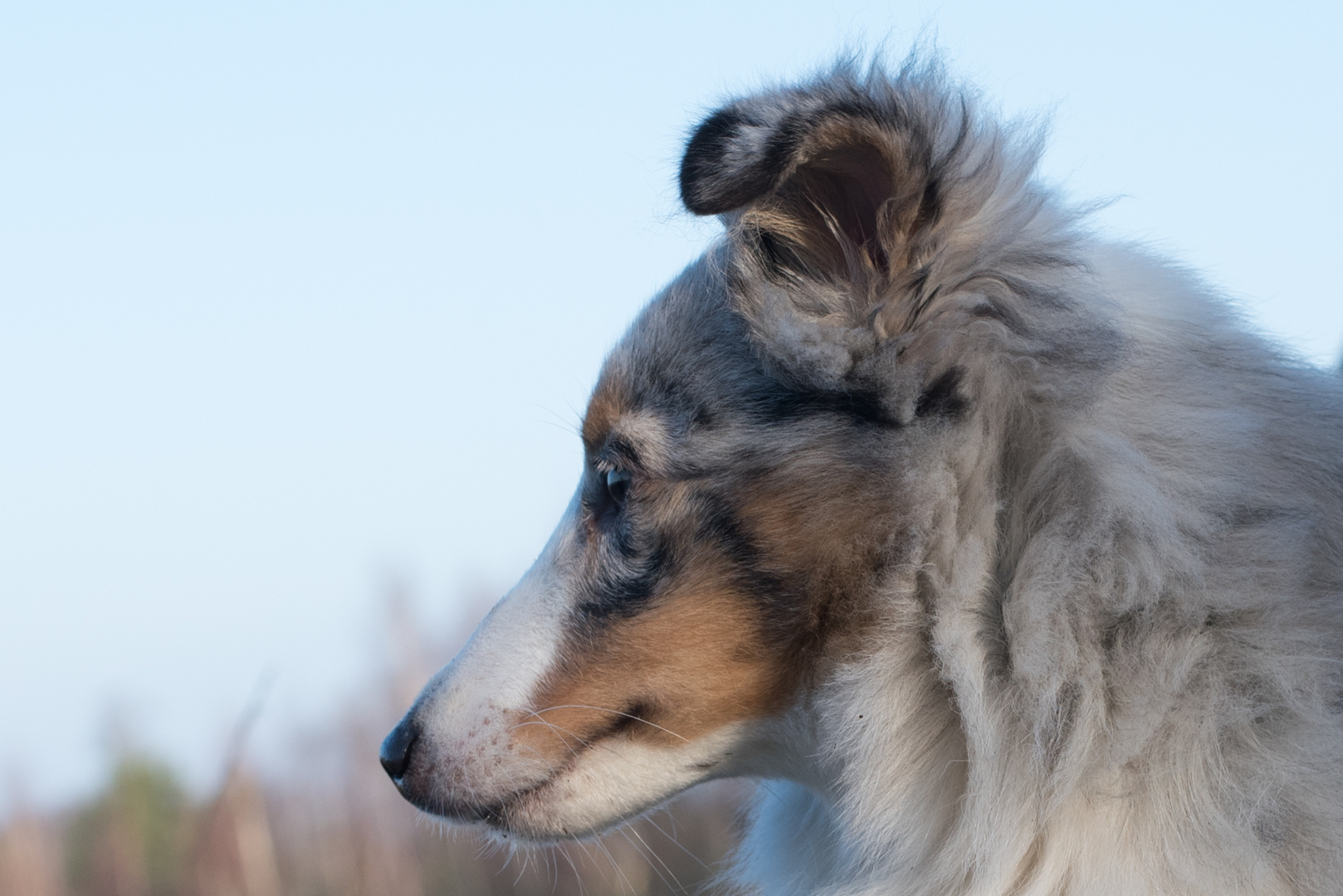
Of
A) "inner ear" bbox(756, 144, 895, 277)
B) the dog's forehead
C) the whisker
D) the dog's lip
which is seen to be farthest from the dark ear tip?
the dog's lip

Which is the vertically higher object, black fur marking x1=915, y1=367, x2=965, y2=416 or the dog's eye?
the dog's eye

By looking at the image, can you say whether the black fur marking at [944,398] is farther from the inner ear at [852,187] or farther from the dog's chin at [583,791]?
the dog's chin at [583,791]

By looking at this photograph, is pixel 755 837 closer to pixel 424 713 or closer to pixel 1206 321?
pixel 424 713

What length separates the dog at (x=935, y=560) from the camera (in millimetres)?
2113

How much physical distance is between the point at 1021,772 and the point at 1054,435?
28.4 inches

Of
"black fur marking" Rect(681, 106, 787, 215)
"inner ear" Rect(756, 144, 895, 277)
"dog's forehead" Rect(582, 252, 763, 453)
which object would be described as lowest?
"dog's forehead" Rect(582, 252, 763, 453)

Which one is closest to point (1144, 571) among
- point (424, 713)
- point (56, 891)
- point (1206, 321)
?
point (1206, 321)

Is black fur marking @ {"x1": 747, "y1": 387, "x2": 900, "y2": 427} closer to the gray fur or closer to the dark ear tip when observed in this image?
the gray fur

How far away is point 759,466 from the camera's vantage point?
2527 millimetres

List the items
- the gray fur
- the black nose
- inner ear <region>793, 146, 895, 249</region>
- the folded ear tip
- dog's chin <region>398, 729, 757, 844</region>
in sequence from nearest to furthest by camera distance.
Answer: the gray fur → the folded ear tip → inner ear <region>793, 146, 895, 249</region> → dog's chin <region>398, 729, 757, 844</region> → the black nose

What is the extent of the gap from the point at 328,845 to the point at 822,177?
37.0 ft

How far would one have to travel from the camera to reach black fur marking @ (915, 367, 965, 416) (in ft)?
7.78

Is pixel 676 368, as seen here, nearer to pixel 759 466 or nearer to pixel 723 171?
pixel 759 466

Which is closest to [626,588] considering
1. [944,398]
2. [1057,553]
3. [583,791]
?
[583,791]
